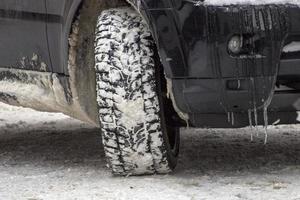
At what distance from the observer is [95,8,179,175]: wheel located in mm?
3758

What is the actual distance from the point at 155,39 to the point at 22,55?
3.76 feet

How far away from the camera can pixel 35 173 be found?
441 cm

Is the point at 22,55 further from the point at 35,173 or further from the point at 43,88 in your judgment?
the point at 35,173

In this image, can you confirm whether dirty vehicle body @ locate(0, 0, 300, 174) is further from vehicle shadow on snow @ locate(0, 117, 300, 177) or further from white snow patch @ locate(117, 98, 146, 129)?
vehicle shadow on snow @ locate(0, 117, 300, 177)

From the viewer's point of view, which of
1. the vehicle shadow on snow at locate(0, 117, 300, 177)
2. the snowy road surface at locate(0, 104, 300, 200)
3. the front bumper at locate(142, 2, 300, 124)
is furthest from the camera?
the vehicle shadow on snow at locate(0, 117, 300, 177)

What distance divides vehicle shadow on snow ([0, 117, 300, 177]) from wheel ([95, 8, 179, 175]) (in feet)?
1.30

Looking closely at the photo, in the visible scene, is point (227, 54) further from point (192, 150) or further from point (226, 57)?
point (192, 150)

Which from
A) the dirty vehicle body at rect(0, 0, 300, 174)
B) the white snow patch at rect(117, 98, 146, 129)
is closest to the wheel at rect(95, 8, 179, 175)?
the white snow patch at rect(117, 98, 146, 129)

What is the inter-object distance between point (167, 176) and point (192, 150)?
981 mm

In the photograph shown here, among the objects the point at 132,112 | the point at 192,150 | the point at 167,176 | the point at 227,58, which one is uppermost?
the point at 227,58

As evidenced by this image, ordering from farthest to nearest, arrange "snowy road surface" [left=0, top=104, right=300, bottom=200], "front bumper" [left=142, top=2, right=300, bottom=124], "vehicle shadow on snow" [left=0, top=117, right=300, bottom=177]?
"vehicle shadow on snow" [left=0, top=117, right=300, bottom=177]
"snowy road surface" [left=0, top=104, right=300, bottom=200]
"front bumper" [left=142, top=2, right=300, bottom=124]

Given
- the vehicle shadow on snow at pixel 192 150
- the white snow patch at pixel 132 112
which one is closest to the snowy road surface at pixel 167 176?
the vehicle shadow on snow at pixel 192 150

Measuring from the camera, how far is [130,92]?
375cm

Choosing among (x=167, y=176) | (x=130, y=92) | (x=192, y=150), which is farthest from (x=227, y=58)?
(x=192, y=150)
